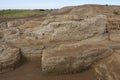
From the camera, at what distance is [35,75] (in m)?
10.5

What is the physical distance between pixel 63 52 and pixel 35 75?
1.80 meters

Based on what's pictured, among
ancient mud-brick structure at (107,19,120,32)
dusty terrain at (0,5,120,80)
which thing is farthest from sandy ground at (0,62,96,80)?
ancient mud-brick structure at (107,19,120,32)

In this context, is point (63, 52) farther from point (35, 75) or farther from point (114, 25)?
point (114, 25)

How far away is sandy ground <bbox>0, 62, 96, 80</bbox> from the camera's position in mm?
10016

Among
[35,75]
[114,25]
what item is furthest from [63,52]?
[114,25]

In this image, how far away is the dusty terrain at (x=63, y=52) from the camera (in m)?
10.1

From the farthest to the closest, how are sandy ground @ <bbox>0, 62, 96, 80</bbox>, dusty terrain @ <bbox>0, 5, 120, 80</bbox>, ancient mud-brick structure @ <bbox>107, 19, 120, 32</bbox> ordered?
ancient mud-brick structure @ <bbox>107, 19, 120, 32</bbox>, dusty terrain @ <bbox>0, 5, 120, 80</bbox>, sandy ground @ <bbox>0, 62, 96, 80</bbox>

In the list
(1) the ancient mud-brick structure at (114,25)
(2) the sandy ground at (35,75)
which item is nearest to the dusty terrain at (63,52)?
(2) the sandy ground at (35,75)

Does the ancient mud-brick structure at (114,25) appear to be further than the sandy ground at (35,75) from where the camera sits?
Yes

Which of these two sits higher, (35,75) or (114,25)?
(114,25)

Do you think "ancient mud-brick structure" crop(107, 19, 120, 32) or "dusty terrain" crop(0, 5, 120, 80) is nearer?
"dusty terrain" crop(0, 5, 120, 80)

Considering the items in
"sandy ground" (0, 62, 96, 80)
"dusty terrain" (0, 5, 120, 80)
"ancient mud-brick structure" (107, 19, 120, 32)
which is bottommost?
"sandy ground" (0, 62, 96, 80)

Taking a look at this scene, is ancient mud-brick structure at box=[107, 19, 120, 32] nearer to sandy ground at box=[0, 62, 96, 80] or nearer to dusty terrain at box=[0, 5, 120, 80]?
dusty terrain at box=[0, 5, 120, 80]

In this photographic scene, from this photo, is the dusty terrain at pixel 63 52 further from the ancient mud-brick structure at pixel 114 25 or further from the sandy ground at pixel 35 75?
the ancient mud-brick structure at pixel 114 25
